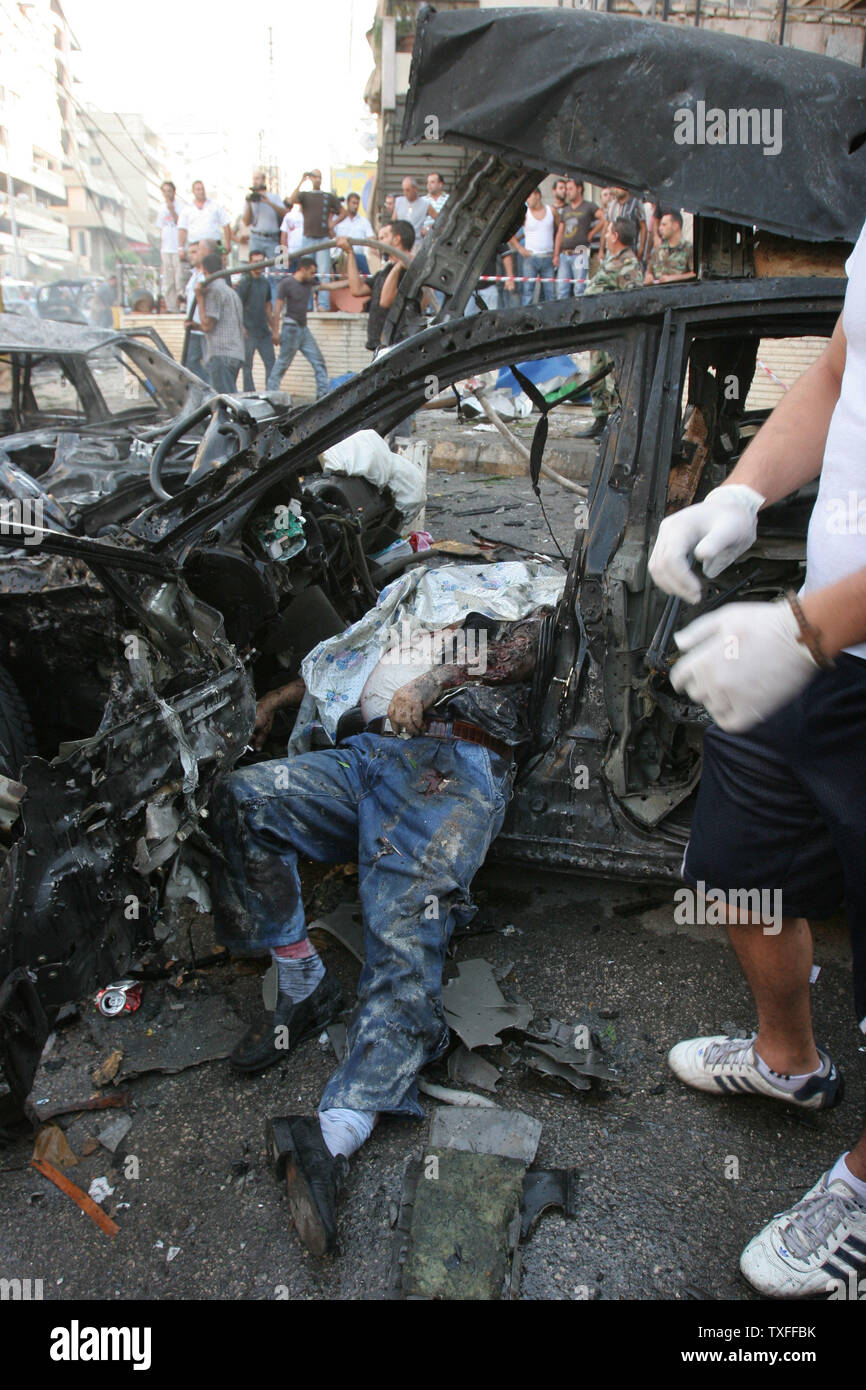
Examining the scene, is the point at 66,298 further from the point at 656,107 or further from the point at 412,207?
the point at 656,107

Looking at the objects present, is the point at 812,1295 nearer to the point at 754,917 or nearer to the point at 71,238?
the point at 754,917

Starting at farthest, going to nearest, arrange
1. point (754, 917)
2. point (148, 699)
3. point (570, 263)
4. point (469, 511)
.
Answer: point (570, 263), point (469, 511), point (148, 699), point (754, 917)

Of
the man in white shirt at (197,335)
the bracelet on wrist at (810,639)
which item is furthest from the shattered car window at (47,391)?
the bracelet on wrist at (810,639)

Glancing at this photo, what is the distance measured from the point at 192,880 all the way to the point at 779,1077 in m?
1.48

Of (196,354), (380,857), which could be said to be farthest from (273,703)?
(196,354)

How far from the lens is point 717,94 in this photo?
2412mm

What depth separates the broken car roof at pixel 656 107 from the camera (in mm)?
2391

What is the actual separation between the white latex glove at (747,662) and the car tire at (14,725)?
74.6 inches

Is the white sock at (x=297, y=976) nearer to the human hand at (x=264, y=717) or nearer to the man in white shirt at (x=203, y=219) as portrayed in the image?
the human hand at (x=264, y=717)

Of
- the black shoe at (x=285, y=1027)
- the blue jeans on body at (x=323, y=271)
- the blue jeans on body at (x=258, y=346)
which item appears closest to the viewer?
the black shoe at (x=285, y=1027)

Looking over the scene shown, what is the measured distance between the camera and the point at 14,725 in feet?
8.68

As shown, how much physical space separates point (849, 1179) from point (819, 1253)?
155mm
